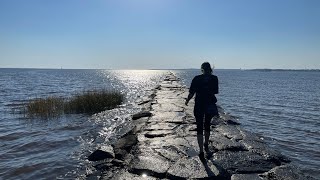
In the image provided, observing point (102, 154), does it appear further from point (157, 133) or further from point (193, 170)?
point (193, 170)

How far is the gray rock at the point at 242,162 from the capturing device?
6180 mm

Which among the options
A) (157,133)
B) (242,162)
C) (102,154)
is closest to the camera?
(242,162)

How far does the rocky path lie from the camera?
5980 millimetres

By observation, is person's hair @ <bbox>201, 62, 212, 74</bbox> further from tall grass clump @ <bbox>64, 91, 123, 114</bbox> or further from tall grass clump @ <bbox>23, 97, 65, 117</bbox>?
tall grass clump @ <bbox>64, 91, 123, 114</bbox>

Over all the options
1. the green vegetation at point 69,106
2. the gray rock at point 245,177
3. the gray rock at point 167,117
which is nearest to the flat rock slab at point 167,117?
the gray rock at point 167,117

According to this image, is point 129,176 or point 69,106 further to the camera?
point 69,106

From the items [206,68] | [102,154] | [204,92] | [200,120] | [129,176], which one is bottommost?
[102,154]

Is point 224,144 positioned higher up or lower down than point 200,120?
lower down

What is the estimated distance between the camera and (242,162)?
21.5 ft

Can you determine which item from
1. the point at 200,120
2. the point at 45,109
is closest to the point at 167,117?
the point at 200,120

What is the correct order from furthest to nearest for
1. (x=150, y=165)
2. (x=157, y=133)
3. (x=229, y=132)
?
1. (x=229, y=132)
2. (x=157, y=133)
3. (x=150, y=165)

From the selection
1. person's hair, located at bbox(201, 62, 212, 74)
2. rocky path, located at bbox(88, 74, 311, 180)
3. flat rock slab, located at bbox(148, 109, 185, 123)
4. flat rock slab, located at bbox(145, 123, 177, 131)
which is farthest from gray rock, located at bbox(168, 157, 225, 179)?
flat rock slab, located at bbox(148, 109, 185, 123)

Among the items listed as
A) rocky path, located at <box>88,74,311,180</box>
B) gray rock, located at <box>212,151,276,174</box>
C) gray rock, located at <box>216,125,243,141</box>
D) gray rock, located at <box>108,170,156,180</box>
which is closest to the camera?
gray rock, located at <box>108,170,156,180</box>

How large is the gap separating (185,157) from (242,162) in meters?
1.10
